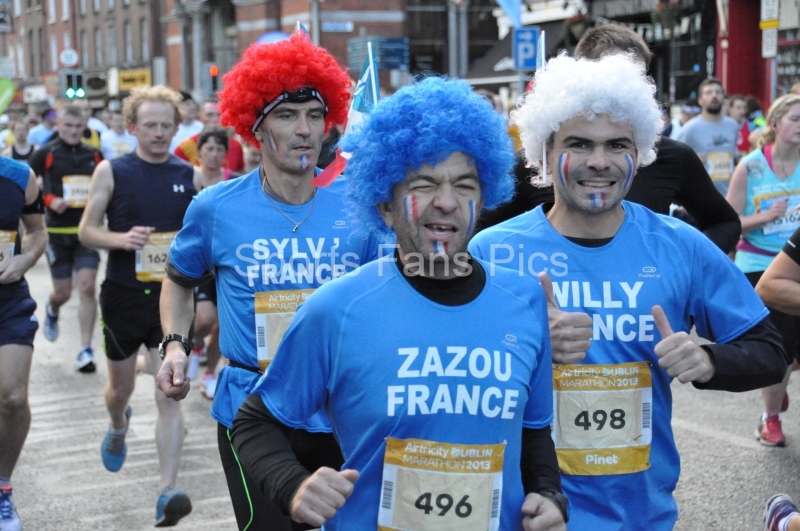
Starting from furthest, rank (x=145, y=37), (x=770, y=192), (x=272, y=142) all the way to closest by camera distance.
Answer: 1. (x=145, y=37)
2. (x=770, y=192)
3. (x=272, y=142)

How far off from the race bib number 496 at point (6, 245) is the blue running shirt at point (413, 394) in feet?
11.2

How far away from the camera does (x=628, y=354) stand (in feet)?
10.1

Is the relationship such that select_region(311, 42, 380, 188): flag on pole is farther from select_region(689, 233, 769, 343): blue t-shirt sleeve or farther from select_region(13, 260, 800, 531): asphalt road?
select_region(13, 260, 800, 531): asphalt road

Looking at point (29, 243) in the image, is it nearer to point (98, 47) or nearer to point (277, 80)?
point (277, 80)

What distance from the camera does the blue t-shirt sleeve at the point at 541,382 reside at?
2582 millimetres

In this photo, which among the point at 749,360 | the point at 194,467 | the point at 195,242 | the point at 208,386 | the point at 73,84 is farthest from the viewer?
the point at 73,84

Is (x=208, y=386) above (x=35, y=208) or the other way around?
the other way around

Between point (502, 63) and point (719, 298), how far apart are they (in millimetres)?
28624

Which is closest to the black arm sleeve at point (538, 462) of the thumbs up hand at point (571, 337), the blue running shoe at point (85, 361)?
the thumbs up hand at point (571, 337)

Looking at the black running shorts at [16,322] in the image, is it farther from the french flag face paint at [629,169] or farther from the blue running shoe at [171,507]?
the french flag face paint at [629,169]

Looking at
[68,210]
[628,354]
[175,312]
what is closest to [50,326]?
[68,210]

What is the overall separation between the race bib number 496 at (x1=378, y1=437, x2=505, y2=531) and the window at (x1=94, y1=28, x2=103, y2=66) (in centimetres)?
6288

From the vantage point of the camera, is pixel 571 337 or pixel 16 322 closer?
pixel 571 337

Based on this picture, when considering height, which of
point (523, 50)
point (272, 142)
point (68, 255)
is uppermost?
point (523, 50)
